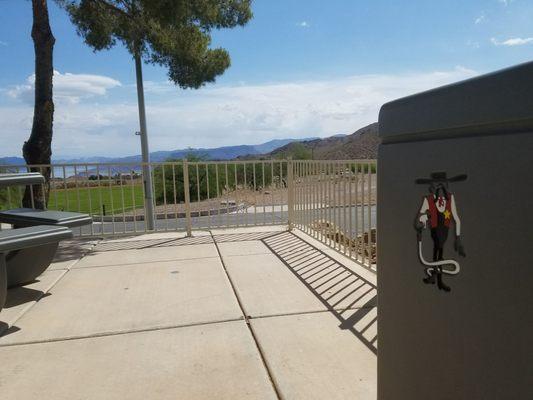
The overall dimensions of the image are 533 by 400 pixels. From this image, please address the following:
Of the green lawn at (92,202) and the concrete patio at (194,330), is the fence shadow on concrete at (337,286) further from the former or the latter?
the green lawn at (92,202)

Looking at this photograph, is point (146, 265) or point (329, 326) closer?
point (329, 326)

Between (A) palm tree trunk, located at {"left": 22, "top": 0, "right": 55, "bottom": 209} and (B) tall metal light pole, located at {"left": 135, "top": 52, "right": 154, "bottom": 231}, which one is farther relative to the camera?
(B) tall metal light pole, located at {"left": 135, "top": 52, "right": 154, "bottom": 231}

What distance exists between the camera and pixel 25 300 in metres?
3.75

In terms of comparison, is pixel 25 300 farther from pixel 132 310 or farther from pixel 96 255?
pixel 96 255

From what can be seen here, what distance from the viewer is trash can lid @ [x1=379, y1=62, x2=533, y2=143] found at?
964 mm

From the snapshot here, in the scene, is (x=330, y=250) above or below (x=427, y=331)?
below

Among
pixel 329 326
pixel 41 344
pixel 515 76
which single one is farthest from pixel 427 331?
pixel 41 344

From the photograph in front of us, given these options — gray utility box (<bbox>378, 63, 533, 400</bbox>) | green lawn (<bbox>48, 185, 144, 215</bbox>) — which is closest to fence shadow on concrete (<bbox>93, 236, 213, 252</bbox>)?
green lawn (<bbox>48, 185, 144, 215</bbox>)

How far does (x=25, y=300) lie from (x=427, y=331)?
3.61 meters

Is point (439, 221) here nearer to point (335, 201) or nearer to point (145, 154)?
point (335, 201)

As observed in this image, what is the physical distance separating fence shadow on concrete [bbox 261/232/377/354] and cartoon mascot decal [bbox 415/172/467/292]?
1.58 m

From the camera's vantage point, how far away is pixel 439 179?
3.96ft

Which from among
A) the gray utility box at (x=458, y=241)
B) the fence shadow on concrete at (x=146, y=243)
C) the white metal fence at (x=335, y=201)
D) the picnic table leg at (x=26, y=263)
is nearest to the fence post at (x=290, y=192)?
the white metal fence at (x=335, y=201)

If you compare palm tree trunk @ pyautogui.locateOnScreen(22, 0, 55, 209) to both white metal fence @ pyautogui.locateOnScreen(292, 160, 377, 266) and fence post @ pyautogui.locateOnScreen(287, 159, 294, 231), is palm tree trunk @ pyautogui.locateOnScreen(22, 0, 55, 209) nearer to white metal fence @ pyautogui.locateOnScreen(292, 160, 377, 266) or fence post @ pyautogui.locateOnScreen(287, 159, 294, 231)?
fence post @ pyautogui.locateOnScreen(287, 159, 294, 231)
